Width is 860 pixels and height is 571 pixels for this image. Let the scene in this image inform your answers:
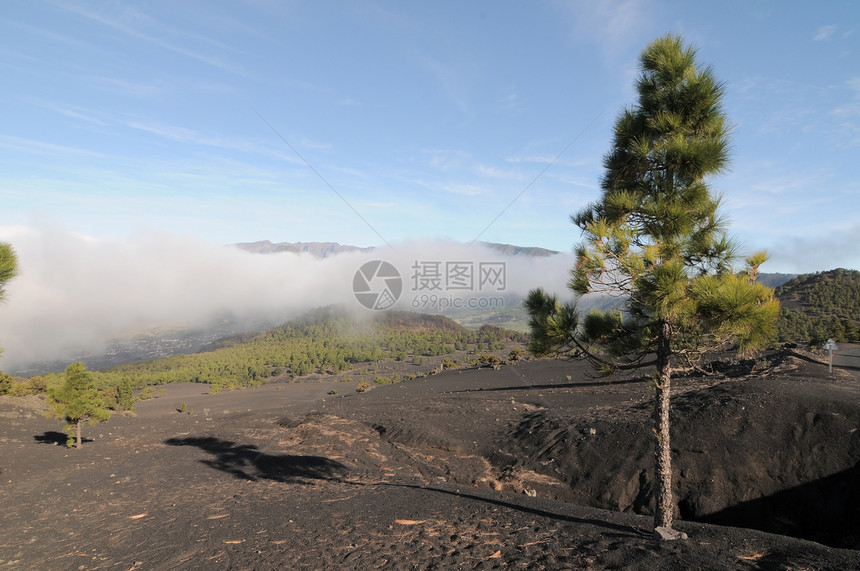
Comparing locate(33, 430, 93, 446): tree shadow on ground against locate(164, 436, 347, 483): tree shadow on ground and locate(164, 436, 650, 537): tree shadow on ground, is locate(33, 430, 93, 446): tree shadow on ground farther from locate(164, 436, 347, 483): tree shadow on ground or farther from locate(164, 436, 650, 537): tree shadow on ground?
locate(164, 436, 347, 483): tree shadow on ground

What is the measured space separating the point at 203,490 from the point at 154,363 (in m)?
86.6

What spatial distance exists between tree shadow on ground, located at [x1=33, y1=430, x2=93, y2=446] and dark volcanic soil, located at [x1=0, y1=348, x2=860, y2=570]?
0.60ft

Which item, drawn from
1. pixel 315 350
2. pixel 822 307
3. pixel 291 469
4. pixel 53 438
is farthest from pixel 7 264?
pixel 315 350

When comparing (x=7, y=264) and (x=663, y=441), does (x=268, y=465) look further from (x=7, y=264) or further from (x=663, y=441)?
(x=663, y=441)

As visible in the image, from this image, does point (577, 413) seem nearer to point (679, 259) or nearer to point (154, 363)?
point (679, 259)

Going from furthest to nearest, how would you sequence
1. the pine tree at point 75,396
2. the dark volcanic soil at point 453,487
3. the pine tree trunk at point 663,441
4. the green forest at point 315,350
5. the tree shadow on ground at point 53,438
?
1. the green forest at point 315,350
2. the tree shadow on ground at point 53,438
3. the pine tree at point 75,396
4. the pine tree trunk at point 663,441
5. the dark volcanic soil at point 453,487

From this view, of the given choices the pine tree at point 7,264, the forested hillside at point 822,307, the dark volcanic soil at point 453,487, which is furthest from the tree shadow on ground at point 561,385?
the pine tree at point 7,264

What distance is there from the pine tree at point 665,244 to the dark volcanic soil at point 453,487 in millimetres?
2051

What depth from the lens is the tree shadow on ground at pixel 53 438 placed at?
668 inches

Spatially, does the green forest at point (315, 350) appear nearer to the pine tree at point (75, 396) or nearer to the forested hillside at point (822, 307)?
the pine tree at point (75, 396)

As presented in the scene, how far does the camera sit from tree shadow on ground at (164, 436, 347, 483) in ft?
41.0

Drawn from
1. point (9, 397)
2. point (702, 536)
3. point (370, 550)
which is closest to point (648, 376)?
point (702, 536)
